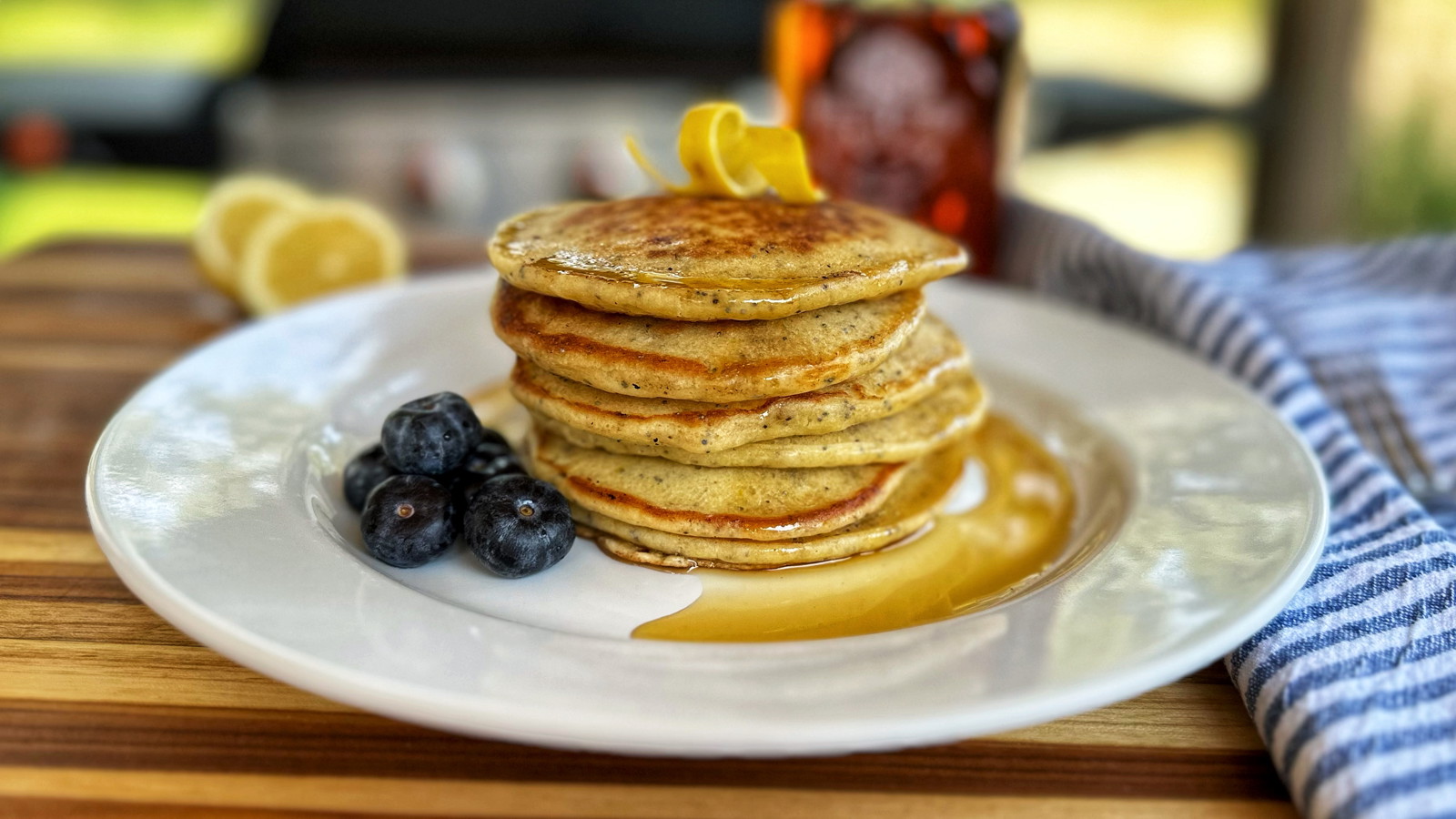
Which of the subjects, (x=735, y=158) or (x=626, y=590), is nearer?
(x=626, y=590)

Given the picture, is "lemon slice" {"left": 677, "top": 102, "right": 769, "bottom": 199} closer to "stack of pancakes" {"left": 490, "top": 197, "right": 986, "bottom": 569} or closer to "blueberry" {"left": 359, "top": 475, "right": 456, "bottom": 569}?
"stack of pancakes" {"left": 490, "top": 197, "right": 986, "bottom": 569}

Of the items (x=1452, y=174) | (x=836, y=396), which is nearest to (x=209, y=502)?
(x=836, y=396)

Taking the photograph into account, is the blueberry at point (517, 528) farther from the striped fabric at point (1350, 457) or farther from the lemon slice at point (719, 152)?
the striped fabric at point (1350, 457)

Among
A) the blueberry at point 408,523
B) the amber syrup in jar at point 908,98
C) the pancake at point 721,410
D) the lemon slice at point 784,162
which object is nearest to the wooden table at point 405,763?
the blueberry at point 408,523

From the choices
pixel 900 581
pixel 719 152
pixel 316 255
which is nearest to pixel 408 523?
pixel 900 581

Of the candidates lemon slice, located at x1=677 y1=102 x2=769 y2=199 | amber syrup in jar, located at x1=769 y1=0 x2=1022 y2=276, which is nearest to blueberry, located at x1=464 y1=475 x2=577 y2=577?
lemon slice, located at x1=677 y1=102 x2=769 y2=199

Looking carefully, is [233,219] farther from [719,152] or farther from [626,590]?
[626,590]
